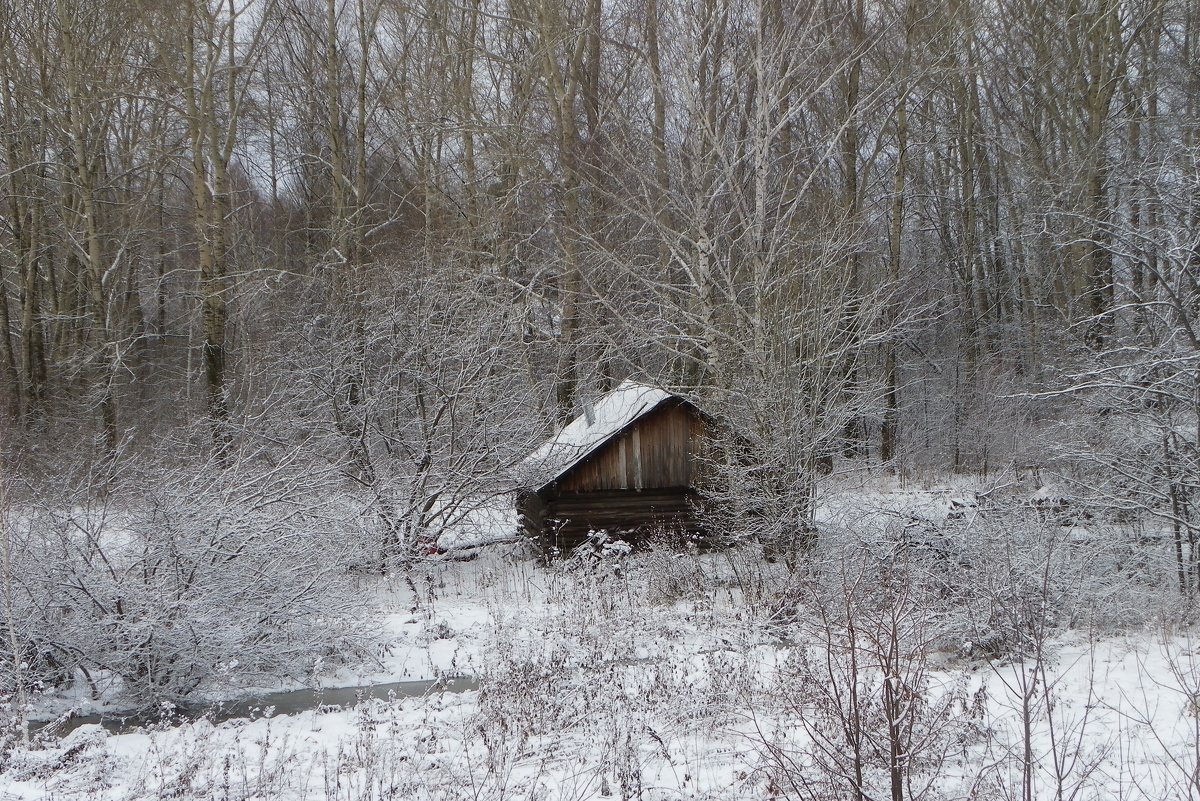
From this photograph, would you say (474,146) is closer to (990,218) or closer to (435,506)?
(435,506)

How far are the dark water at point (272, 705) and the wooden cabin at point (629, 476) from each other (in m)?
4.57

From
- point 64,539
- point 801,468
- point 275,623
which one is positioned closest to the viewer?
→ point 64,539

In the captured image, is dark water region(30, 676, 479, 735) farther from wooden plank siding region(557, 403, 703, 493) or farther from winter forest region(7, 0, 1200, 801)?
wooden plank siding region(557, 403, 703, 493)

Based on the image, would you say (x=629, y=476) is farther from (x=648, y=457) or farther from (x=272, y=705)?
(x=272, y=705)

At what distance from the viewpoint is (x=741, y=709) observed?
6535 mm

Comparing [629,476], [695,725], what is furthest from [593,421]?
[695,725]

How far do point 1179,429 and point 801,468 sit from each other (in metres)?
3.80

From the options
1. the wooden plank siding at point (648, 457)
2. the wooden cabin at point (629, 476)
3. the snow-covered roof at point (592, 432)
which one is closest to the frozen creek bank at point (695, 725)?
the wooden cabin at point (629, 476)

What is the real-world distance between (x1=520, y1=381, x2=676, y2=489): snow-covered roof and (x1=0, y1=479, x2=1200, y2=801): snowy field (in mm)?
2627

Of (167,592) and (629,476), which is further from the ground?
(629,476)

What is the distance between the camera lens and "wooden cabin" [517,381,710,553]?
12.5 meters

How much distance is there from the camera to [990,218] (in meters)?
25.6

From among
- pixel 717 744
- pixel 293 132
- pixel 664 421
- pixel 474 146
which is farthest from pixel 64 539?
pixel 293 132

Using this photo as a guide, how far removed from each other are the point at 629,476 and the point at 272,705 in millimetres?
6213
